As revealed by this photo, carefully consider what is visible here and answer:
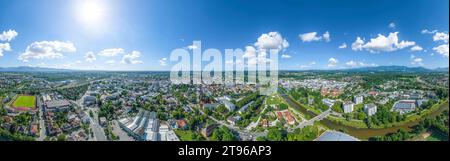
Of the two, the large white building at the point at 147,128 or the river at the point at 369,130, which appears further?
the river at the point at 369,130

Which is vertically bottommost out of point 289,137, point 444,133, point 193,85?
point 289,137

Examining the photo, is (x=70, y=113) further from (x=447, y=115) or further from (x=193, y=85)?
(x=447, y=115)

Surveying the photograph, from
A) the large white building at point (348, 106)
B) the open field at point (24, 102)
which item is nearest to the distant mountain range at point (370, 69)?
the open field at point (24, 102)

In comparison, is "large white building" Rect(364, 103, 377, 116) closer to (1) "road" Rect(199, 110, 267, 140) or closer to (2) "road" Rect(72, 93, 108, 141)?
(1) "road" Rect(199, 110, 267, 140)

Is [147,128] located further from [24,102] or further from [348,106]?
[348,106]

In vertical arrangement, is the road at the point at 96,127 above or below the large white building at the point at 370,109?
below

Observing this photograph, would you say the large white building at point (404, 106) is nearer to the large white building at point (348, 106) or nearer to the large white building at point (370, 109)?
the large white building at point (370, 109)
